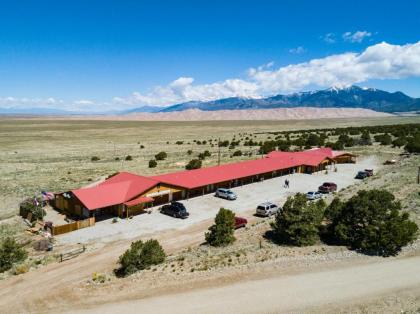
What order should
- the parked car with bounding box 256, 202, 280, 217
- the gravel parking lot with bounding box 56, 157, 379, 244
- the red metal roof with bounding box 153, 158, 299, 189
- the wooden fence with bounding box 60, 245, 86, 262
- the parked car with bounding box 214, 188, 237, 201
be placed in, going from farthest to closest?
the red metal roof with bounding box 153, 158, 299, 189
the parked car with bounding box 214, 188, 237, 201
the parked car with bounding box 256, 202, 280, 217
the gravel parking lot with bounding box 56, 157, 379, 244
the wooden fence with bounding box 60, 245, 86, 262

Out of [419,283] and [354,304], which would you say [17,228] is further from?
[419,283]

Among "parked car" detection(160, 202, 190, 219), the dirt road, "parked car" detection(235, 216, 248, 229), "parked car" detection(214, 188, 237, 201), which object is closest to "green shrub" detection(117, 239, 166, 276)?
the dirt road

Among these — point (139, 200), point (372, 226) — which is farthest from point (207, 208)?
point (372, 226)

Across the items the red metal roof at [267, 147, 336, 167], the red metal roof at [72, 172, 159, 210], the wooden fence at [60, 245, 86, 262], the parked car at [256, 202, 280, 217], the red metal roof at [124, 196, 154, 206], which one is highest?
the red metal roof at [267, 147, 336, 167]

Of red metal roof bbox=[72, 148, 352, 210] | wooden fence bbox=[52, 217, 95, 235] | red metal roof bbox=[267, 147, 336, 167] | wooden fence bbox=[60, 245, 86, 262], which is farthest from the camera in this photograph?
red metal roof bbox=[267, 147, 336, 167]

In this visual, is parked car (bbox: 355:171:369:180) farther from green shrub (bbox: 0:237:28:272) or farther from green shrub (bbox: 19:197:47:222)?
green shrub (bbox: 0:237:28:272)

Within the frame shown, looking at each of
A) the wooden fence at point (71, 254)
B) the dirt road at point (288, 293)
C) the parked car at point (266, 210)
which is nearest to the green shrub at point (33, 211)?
the wooden fence at point (71, 254)
